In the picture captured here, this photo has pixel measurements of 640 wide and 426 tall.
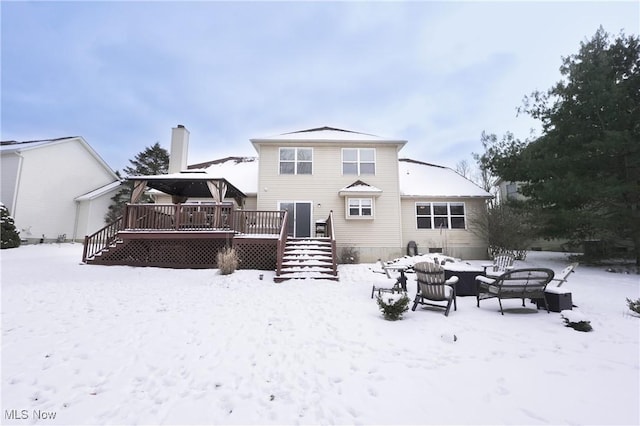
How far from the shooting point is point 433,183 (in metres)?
16.1

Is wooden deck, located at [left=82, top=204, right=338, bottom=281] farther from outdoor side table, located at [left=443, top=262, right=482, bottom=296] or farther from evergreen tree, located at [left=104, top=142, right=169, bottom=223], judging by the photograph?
evergreen tree, located at [left=104, top=142, right=169, bottom=223]

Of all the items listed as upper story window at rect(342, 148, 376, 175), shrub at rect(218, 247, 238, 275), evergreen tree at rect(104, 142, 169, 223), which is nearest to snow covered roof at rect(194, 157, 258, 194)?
upper story window at rect(342, 148, 376, 175)

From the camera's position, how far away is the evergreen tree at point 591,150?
10.7 m

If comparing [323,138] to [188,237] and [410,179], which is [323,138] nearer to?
[410,179]

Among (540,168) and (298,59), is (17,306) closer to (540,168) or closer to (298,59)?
(540,168)

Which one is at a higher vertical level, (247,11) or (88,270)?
(247,11)

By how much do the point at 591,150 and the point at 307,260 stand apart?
40.1ft

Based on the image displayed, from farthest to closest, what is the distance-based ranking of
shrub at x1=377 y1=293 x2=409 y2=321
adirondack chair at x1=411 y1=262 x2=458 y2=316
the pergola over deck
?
→ the pergola over deck < adirondack chair at x1=411 y1=262 x2=458 y2=316 < shrub at x1=377 y1=293 x2=409 y2=321

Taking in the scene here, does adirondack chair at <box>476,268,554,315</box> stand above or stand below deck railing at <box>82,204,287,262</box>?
below

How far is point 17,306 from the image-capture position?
18.4ft

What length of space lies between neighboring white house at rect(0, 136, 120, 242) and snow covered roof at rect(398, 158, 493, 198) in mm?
20317

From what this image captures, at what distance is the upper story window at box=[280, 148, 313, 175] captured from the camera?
14312 millimetres

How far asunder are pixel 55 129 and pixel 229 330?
65.9 meters

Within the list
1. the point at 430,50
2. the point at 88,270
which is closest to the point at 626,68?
the point at 430,50
